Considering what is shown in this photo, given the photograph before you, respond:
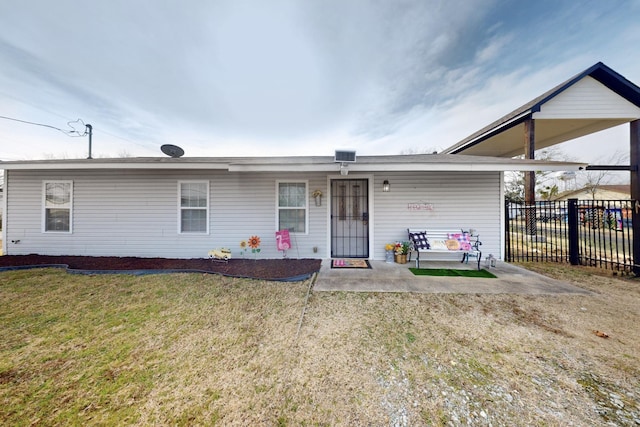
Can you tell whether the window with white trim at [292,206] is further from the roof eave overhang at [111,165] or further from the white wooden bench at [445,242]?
the white wooden bench at [445,242]

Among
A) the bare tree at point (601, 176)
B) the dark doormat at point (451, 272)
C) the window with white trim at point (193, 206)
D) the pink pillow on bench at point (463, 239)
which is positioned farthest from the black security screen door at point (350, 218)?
the bare tree at point (601, 176)

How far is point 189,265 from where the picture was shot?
5250mm

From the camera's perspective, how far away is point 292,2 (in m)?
6.88

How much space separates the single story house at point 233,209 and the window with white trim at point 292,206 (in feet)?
0.09

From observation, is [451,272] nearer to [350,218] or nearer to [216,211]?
[350,218]

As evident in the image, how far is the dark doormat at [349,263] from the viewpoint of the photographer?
203 inches

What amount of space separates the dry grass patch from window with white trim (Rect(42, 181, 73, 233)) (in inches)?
124

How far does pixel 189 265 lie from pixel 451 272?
595 cm

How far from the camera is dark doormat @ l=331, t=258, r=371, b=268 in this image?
16.9 ft

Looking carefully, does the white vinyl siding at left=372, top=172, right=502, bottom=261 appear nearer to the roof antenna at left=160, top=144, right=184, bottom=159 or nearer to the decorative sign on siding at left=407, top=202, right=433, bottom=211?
the decorative sign on siding at left=407, top=202, right=433, bottom=211

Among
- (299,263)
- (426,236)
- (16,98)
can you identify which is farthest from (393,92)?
(16,98)

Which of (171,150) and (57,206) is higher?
(171,150)

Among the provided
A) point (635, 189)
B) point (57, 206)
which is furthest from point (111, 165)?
point (635, 189)

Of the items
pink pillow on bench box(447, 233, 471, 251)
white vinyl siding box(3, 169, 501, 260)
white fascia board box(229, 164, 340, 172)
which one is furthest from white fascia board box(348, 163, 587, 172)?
pink pillow on bench box(447, 233, 471, 251)
